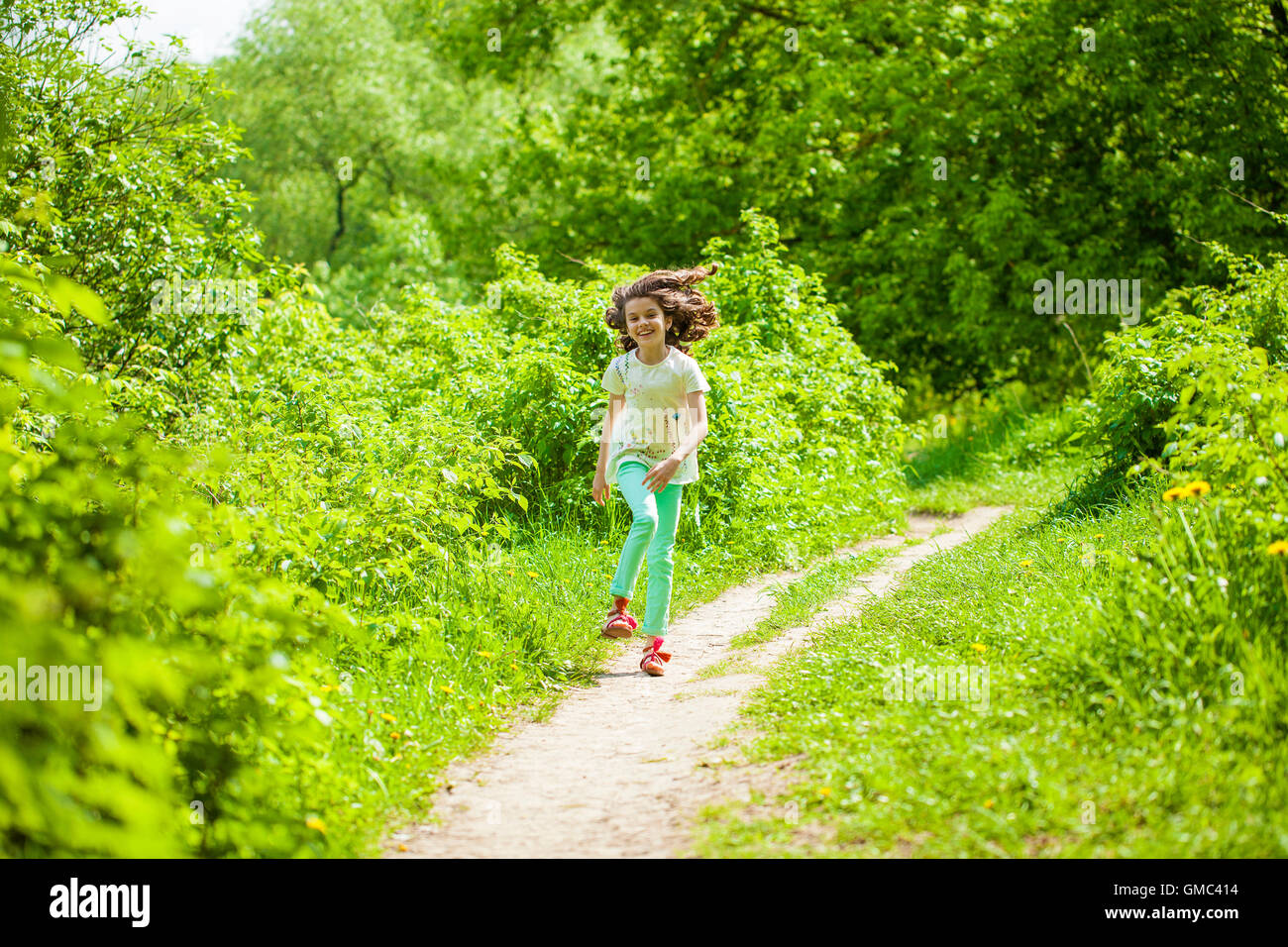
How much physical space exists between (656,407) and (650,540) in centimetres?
69

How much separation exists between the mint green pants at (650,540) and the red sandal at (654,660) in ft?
0.19

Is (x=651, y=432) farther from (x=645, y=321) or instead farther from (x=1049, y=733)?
(x=1049, y=733)

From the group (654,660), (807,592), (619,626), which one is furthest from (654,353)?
(807,592)

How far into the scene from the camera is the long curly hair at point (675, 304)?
18.9 ft

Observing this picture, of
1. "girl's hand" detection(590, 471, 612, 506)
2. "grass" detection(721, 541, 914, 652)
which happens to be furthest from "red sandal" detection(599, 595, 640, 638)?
"grass" detection(721, 541, 914, 652)

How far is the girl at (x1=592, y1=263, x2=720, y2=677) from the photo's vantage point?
5.59 metres

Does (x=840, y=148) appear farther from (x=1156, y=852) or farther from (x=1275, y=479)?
(x=1156, y=852)

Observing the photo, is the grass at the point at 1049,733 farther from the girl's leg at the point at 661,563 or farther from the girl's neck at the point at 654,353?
the girl's neck at the point at 654,353

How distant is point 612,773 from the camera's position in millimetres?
4242

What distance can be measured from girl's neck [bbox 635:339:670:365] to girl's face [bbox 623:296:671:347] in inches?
0.6

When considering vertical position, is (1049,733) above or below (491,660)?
above

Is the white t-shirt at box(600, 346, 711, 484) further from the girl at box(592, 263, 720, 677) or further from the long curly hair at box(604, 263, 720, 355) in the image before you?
the long curly hair at box(604, 263, 720, 355)
